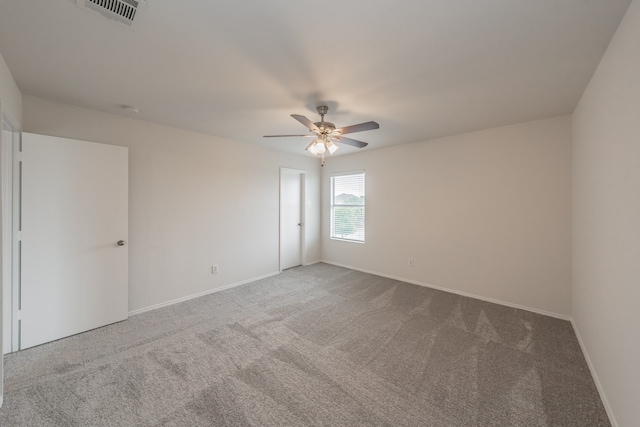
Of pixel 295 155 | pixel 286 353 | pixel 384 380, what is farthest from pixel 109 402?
pixel 295 155

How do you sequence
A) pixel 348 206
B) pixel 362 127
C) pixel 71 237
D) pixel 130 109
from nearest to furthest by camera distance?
1. pixel 362 127
2. pixel 71 237
3. pixel 130 109
4. pixel 348 206

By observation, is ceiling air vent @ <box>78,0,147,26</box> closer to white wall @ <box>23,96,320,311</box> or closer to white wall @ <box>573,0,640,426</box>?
white wall @ <box>23,96,320,311</box>

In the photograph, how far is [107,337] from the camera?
2.56 meters

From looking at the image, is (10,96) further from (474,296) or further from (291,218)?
(474,296)

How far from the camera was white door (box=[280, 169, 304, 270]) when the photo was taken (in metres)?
5.04

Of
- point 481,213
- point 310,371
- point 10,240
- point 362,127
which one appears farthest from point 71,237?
point 481,213

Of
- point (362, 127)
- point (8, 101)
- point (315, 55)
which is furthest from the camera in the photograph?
point (362, 127)

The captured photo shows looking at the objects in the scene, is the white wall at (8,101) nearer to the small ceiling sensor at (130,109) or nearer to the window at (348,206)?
the small ceiling sensor at (130,109)

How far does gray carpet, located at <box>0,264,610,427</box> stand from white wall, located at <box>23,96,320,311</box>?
0.61 m

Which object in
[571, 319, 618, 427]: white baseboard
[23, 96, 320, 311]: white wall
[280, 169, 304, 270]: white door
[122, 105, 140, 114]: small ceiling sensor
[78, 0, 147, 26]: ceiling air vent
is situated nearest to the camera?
[78, 0, 147, 26]: ceiling air vent

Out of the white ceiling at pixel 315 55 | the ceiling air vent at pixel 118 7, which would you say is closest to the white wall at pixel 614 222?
the white ceiling at pixel 315 55

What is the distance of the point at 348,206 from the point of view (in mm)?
5262

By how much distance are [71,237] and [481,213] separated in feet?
16.8

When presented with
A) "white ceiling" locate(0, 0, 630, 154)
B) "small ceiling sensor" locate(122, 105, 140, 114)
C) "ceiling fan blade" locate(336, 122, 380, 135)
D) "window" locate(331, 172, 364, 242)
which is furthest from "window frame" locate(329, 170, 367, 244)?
"small ceiling sensor" locate(122, 105, 140, 114)
